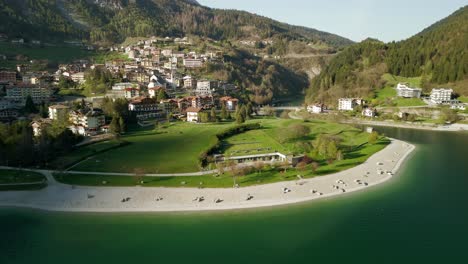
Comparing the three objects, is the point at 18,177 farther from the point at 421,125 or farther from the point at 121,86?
the point at 421,125

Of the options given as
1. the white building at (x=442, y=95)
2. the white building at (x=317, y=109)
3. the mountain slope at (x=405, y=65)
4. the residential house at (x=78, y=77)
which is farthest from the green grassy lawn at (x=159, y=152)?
the mountain slope at (x=405, y=65)

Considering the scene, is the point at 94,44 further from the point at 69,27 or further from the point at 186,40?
the point at 186,40

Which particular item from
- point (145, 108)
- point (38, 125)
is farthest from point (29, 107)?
point (145, 108)

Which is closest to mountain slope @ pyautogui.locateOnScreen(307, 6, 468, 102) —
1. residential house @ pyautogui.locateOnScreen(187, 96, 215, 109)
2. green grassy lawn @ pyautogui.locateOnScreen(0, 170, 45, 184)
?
residential house @ pyautogui.locateOnScreen(187, 96, 215, 109)

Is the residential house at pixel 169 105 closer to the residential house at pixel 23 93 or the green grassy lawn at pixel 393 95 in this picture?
the residential house at pixel 23 93

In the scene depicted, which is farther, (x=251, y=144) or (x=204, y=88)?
(x=204, y=88)

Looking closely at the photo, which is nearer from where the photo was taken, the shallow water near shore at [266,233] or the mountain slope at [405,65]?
the shallow water near shore at [266,233]
